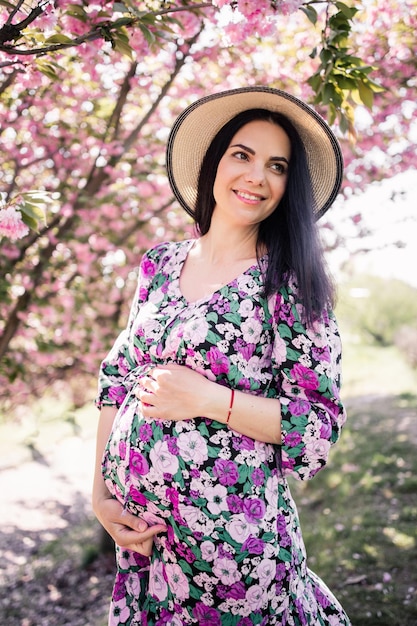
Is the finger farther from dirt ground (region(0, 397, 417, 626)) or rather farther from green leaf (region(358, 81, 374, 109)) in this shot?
dirt ground (region(0, 397, 417, 626))

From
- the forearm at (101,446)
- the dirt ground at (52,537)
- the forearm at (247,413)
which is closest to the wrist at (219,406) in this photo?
the forearm at (247,413)

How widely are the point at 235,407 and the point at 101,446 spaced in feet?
1.69

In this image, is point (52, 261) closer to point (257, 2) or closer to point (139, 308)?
point (139, 308)

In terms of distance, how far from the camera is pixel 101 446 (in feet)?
5.98

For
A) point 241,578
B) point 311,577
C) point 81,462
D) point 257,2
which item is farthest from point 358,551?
point 81,462

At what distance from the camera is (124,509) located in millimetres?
1658

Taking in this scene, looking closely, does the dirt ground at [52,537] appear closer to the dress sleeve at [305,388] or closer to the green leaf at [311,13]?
the dress sleeve at [305,388]

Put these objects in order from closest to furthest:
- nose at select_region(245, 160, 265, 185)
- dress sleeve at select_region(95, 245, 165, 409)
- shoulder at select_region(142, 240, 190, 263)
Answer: nose at select_region(245, 160, 265, 185) < dress sleeve at select_region(95, 245, 165, 409) < shoulder at select_region(142, 240, 190, 263)

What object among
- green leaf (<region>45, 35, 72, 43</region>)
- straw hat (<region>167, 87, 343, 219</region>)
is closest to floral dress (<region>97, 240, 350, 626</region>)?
straw hat (<region>167, 87, 343, 219</region>)

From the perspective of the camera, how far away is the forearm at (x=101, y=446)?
1.76 m

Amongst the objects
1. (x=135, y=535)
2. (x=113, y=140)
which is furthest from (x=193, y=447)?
(x=113, y=140)

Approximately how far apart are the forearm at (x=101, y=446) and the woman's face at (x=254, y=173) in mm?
729

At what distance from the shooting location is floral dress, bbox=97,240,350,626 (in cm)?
153

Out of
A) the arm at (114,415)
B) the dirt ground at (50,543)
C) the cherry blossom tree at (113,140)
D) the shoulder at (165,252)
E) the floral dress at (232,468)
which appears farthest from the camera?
the dirt ground at (50,543)
